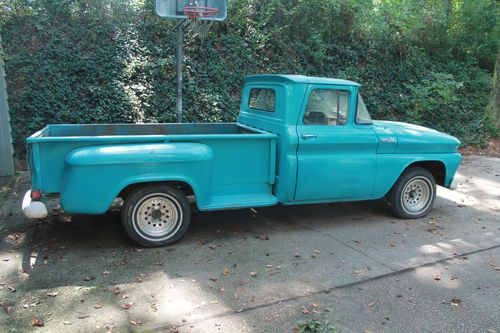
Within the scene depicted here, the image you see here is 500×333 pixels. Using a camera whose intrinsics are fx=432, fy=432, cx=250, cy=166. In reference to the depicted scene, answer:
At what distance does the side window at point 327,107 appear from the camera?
17.3ft

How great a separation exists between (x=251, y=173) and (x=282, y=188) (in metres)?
0.42

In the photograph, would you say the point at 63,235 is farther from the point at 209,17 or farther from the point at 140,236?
the point at 209,17

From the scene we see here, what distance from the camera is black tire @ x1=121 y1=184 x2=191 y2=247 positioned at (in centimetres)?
457

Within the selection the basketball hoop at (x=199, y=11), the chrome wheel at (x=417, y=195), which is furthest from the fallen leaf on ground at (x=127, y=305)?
the basketball hoop at (x=199, y=11)

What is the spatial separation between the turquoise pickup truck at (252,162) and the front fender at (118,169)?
10 millimetres

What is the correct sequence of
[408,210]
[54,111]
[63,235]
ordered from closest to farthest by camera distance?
[63,235], [408,210], [54,111]

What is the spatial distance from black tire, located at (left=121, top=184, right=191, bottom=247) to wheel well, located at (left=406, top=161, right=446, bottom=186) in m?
3.40

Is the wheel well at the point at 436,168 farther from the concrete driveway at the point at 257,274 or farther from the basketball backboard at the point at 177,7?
the basketball backboard at the point at 177,7

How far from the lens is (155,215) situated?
15.4ft

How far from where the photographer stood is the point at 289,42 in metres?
11.8

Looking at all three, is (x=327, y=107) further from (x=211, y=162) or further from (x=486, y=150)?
(x=486, y=150)

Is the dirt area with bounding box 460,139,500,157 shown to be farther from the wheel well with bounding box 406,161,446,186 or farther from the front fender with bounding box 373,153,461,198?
the front fender with bounding box 373,153,461,198

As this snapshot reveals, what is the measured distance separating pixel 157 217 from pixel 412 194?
3.59 m

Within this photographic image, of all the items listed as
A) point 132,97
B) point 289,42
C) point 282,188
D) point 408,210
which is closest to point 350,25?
point 289,42
